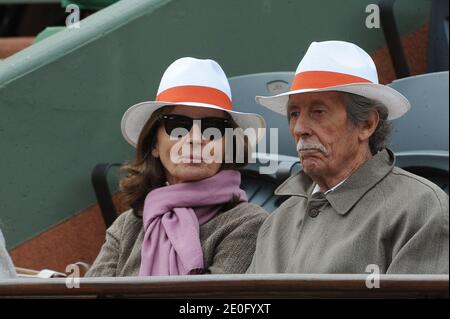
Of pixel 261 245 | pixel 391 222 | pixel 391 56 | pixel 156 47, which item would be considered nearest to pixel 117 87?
pixel 156 47

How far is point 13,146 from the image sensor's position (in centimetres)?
504

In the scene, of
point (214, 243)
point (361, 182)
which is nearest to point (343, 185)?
point (361, 182)

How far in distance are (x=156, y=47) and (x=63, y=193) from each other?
68 centimetres

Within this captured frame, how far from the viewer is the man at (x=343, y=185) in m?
3.31

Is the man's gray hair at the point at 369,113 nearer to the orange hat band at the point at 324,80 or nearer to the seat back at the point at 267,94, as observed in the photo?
the orange hat band at the point at 324,80

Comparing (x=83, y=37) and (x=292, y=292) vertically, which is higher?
(x=83, y=37)

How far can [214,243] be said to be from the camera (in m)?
3.91

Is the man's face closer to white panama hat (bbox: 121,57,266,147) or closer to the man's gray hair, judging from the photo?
the man's gray hair

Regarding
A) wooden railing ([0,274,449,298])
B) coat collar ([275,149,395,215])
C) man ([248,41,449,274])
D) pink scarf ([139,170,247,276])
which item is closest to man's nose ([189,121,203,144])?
pink scarf ([139,170,247,276])

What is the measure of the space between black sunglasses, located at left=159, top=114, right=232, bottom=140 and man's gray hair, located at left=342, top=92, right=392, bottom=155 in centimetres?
56

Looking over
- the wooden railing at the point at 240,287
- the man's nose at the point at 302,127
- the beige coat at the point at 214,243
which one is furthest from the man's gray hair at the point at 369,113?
the wooden railing at the point at 240,287

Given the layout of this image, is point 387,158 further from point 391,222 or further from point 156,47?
point 156,47

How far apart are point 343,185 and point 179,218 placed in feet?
2.16

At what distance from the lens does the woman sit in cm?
390
